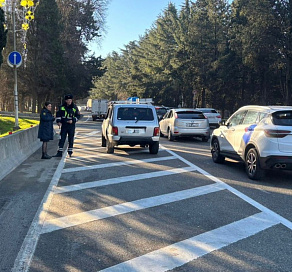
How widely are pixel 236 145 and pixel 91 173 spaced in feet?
12.5

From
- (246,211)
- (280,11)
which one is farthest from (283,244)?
(280,11)

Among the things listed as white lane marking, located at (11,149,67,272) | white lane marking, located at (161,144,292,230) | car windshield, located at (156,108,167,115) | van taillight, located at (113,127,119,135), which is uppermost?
car windshield, located at (156,108,167,115)

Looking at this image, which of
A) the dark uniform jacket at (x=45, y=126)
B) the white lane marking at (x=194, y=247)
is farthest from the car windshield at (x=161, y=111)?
the white lane marking at (x=194, y=247)

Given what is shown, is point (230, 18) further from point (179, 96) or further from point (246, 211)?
point (246, 211)

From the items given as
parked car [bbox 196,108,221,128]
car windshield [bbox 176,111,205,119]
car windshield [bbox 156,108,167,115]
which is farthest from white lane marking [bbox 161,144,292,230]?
car windshield [bbox 156,108,167,115]

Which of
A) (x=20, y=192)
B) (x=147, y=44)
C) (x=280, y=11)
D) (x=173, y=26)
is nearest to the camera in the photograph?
(x=20, y=192)

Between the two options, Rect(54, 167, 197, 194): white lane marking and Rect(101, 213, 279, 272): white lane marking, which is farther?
Rect(54, 167, 197, 194): white lane marking

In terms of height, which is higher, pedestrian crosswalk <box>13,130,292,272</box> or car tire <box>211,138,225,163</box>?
car tire <box>211,138,225,163</box>

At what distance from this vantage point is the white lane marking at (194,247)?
388 centimetres

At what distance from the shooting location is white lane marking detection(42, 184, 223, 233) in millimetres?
5234

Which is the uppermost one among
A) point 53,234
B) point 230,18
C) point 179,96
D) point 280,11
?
point 230,18

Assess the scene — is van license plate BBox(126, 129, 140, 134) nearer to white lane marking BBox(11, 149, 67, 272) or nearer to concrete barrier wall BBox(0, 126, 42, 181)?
concrete barrier wall BBox(0, 126, 42, 181)

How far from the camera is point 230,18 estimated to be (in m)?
43.9

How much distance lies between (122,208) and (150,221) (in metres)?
0.79
